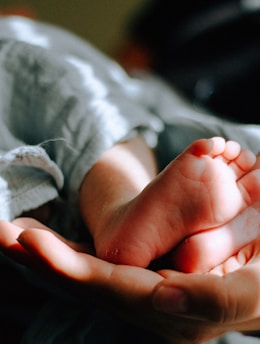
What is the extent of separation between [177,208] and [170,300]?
0.28 feet

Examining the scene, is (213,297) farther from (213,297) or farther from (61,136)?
(61,136)

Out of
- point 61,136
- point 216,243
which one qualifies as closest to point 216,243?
point 216,243

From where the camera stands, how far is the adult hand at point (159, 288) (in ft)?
1.20

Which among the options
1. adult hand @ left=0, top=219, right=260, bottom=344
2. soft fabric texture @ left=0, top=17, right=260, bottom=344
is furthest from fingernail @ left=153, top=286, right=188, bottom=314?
soft fabric texture @ left=0, top=17, right=260, bottom=344

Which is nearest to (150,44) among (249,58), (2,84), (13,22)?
(249,58)

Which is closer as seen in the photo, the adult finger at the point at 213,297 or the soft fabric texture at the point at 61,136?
the adult finger at the point at 213,297

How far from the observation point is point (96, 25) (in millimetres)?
1623

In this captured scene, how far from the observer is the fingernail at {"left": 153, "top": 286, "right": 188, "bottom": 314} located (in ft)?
1.21

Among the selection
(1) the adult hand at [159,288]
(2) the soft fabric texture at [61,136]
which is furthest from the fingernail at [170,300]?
(2) the soft fabric texture at [61,136]

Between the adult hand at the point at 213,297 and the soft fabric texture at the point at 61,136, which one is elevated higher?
the adult hand at the point at 213,297

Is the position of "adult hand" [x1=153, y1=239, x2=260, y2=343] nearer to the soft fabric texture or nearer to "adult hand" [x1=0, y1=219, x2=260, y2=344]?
"adult hand" [x1=0, y1=219, x2=260, y2=344]

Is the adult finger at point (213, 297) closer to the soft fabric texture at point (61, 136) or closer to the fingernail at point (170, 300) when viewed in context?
the fingernail at point (170, 300)

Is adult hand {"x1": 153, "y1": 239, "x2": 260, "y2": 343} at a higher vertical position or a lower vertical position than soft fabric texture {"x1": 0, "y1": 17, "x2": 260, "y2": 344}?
higher

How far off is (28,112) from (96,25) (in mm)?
1064
